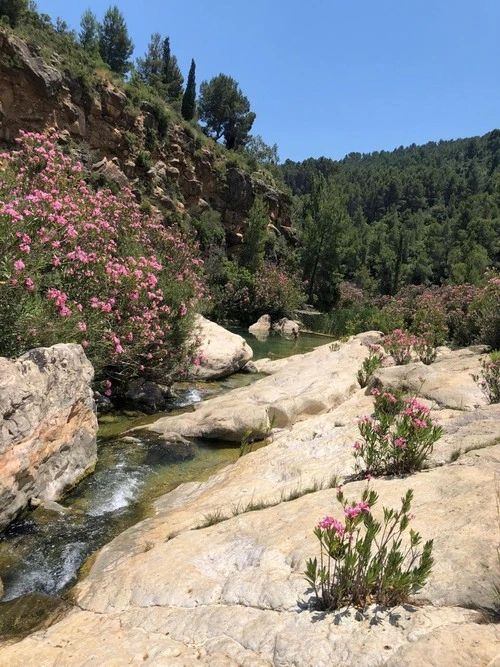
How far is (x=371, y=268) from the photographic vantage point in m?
76.6

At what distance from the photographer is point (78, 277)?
8.67 metres

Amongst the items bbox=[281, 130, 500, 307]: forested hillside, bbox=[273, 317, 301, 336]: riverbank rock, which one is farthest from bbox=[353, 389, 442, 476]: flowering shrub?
bbox=[281, 130, 500, 307]: forested hillside

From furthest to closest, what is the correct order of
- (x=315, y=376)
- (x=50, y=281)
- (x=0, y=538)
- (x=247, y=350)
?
(x=247, y=350), (x=315, y=376), (x=50, y=281), (x=0, y=538)

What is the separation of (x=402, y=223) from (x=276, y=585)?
10474 centimetres

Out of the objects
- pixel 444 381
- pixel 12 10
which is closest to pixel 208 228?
pixel 12 10

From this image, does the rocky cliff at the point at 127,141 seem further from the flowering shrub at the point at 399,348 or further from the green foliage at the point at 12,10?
the flowering shrub at the point at 399,348

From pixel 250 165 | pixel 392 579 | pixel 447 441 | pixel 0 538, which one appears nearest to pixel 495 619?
pixel 392 579

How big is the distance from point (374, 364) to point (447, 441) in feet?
16.6

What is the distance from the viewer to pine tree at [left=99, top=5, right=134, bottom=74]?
51.3m

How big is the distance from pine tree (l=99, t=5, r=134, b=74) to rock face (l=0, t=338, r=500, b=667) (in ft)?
190

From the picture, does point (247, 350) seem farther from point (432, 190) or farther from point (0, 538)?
point (432, 190)

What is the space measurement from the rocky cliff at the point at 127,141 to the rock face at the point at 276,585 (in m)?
22.5

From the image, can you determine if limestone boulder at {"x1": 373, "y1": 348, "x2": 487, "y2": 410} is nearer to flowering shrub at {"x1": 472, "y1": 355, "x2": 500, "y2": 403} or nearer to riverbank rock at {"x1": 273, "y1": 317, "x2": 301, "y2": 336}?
flowering shrub at {"x1": 472, "y1": 355, "x2": 500, "y2": 403}

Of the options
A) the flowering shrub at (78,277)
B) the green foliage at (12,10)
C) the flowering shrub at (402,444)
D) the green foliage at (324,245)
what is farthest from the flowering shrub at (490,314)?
the green foliage at (12,10)
